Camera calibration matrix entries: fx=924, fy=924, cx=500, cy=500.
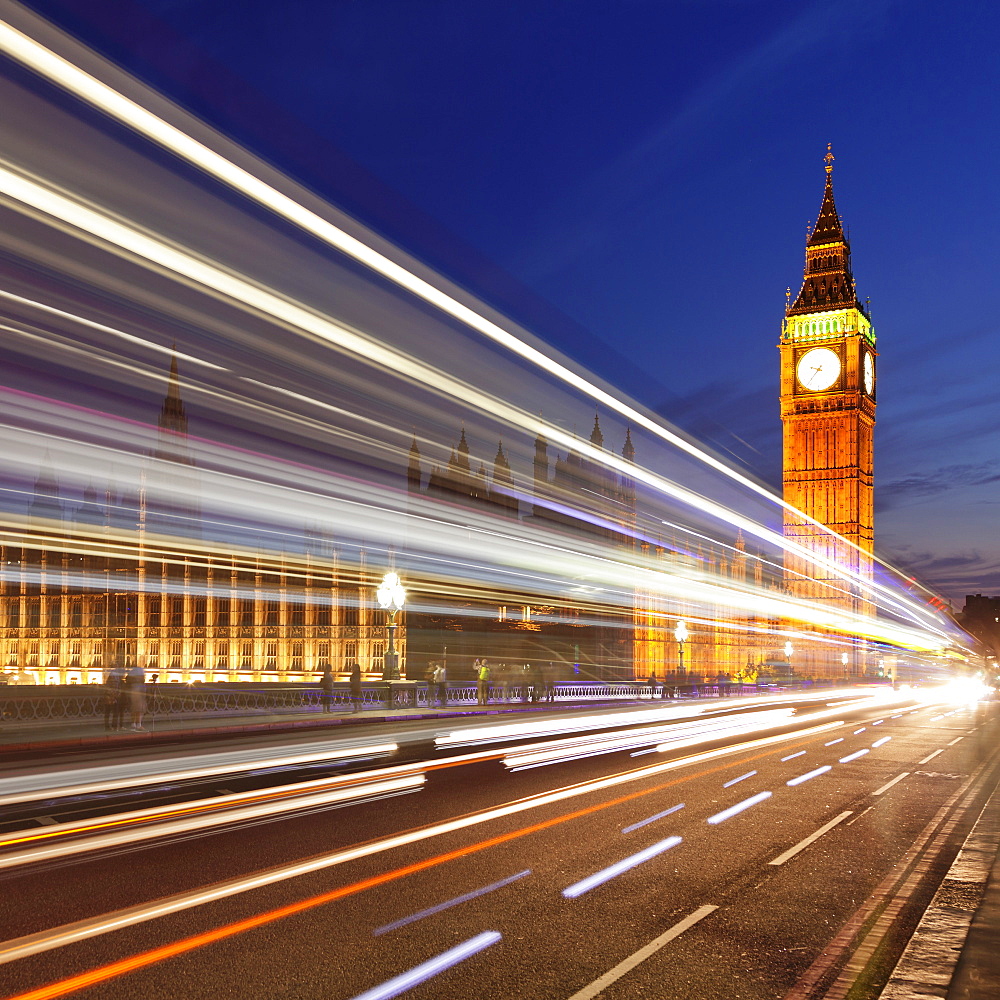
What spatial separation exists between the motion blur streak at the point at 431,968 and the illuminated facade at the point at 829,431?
360 ft

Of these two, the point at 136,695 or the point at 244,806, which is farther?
the point at 136,695

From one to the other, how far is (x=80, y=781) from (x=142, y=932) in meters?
8.59

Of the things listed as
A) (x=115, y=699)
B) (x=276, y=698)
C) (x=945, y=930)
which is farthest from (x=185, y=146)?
(x=276, y=698)

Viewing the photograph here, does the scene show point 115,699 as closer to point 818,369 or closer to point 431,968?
point 431,968

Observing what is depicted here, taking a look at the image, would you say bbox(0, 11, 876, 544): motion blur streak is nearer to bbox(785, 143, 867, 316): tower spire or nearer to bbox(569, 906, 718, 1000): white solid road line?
bbox(569, 906, 718, 1000): white solid road line

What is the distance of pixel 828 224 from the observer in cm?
12431

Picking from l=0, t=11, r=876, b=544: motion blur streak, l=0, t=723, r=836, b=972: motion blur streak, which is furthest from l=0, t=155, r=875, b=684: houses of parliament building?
l=0, t=723, r=836, b=972: motion blur streak

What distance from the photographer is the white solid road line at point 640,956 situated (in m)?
5.63

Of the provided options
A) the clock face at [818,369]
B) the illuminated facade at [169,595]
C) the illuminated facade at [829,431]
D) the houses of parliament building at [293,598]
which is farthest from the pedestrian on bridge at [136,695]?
the clock face at [818,369]

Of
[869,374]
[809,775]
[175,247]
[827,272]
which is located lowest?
[809,775]

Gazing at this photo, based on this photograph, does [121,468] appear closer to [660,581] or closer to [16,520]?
[16,520]

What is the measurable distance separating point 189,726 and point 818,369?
346 ft

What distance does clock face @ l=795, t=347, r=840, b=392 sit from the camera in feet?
378

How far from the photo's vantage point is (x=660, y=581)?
7800 cm
